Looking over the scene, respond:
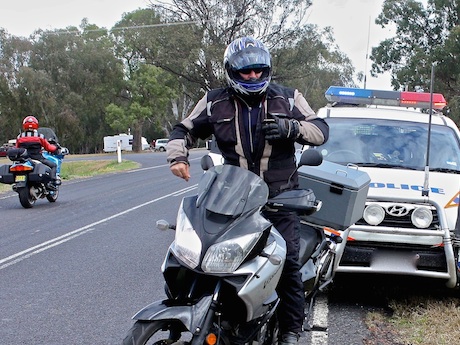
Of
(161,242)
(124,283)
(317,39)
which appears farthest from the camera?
(317,39)

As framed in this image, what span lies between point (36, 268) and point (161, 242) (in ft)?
7.38

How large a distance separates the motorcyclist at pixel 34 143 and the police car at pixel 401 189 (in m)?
7.88

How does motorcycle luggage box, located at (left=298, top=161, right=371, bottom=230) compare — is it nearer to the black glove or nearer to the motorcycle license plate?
the black glove

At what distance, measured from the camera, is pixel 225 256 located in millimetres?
3424

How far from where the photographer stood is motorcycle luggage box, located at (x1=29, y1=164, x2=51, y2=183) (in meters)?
13.7

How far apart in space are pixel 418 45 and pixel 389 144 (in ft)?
153

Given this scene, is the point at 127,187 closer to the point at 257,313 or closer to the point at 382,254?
the point at 382,254

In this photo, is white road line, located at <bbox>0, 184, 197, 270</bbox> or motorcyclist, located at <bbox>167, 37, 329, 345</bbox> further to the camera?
white road line, located at <bbox>0, 184, 197, 270</bbox>

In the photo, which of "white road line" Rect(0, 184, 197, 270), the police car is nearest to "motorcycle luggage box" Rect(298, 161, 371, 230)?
the police car

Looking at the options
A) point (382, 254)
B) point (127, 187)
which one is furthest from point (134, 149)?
point (382, 254)

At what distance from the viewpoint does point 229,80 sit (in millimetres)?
4105

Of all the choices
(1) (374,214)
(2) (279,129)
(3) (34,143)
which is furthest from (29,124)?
(2) (279,129)

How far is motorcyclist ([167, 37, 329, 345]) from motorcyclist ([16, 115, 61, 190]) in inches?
407

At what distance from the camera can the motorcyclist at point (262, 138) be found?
4078mm
